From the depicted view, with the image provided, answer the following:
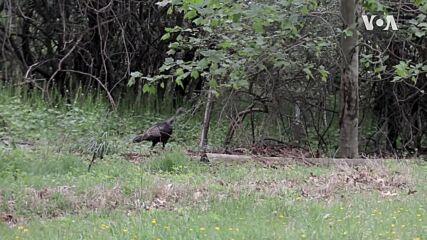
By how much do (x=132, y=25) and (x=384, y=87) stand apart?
6.18m

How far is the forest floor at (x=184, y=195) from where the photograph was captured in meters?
6.24

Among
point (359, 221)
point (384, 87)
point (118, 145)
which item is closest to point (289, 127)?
point (384, 87)

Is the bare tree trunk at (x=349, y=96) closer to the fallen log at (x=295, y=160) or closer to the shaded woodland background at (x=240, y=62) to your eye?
the shaded woodland background at (x=240, y=62)

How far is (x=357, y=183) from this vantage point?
9008mm

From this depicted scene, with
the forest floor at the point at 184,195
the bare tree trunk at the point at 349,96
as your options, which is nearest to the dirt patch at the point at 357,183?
the forest floor at the point at 184,195

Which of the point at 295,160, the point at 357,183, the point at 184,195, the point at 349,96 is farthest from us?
the point at 349,96

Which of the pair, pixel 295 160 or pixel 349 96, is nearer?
pixel 295 160

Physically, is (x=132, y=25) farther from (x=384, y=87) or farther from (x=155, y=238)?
(x=155, y=238)

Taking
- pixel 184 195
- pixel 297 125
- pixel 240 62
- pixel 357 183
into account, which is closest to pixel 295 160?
pixel 240 62

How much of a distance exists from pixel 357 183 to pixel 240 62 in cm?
301

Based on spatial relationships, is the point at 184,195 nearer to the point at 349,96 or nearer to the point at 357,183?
the point at 357,183

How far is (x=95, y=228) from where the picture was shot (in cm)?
633

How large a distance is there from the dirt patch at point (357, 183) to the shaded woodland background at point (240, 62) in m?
1.46

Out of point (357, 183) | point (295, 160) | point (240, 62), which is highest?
point (240, 62)
